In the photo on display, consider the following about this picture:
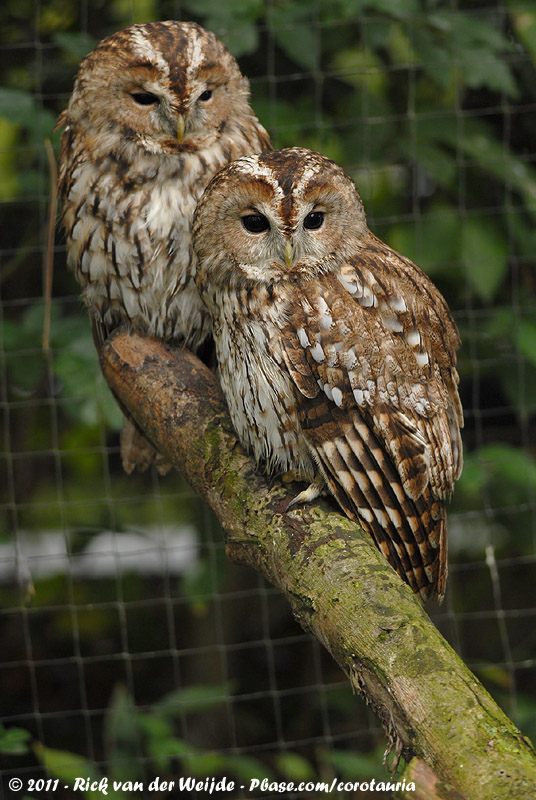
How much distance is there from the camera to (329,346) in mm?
1639

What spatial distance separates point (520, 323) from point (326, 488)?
1.46 m

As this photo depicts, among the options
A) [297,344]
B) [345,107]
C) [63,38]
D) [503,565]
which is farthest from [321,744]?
[63,38]

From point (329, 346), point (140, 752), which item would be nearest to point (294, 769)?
point (140, 752)

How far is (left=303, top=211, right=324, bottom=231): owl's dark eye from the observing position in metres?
1.66

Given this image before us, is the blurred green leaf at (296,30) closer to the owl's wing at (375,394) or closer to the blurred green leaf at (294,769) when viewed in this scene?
the owl's wing at (375,394)

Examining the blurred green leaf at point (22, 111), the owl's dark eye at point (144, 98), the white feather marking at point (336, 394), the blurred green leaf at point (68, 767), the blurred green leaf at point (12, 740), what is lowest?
the blurred green leaf at point (68, 767)

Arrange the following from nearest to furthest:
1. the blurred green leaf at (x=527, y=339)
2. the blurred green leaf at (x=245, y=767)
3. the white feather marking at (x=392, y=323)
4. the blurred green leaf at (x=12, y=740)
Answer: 1. the white feather marking at (x=392, y=323)
2. the blurred green leaf at (x=12, y=740)
3. the blurred green leaf at (x=245, y=767)
4. the blurred green leaf at (x=527, y=339)

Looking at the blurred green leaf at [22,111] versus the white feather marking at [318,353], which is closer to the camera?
the white feather marking at [318,353]

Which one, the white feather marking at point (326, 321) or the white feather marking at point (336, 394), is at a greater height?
the white feather marking at point (326, 321)

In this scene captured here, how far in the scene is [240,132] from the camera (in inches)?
79.7

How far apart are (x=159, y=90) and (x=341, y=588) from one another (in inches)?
44.4

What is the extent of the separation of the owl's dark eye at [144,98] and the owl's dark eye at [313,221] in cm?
50

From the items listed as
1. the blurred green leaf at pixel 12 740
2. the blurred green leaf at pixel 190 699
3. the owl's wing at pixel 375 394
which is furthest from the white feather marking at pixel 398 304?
the blurred green leaf at pixel 190 699

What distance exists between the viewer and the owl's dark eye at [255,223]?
166 cm
